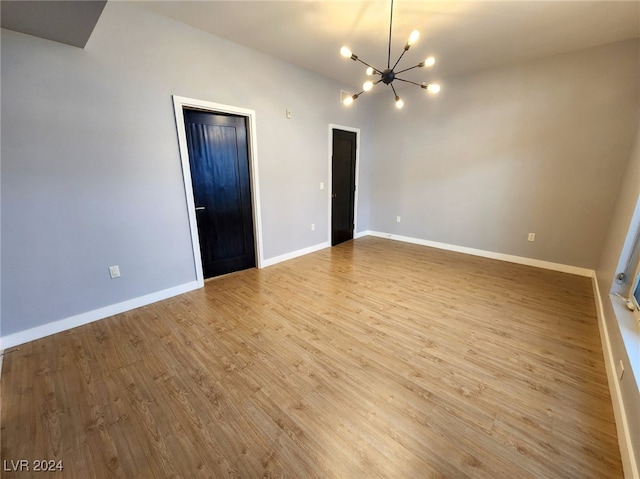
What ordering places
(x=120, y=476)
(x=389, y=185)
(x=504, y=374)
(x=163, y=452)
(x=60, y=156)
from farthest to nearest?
(x=389, y=185)
(x=60, y=156)
(x=504, y=374)
(x=163, y=452)
(x=120, y=476)

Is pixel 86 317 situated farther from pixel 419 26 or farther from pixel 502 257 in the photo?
pixel 502 257

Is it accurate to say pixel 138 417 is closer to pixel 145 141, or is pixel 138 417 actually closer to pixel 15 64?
pixel 145 141

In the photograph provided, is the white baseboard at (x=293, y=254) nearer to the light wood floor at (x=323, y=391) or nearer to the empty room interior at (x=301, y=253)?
the empty room interior at (x=301, y=253)

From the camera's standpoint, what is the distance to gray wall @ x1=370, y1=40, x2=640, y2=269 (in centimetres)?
304

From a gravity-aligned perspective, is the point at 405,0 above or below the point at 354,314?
above

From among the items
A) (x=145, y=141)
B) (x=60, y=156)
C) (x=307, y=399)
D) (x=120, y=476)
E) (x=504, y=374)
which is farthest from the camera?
(x=145, y=141)

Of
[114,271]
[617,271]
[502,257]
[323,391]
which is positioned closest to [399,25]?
[617,271]

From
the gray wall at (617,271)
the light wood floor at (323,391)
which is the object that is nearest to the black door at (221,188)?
the light wood floor at (323,391)

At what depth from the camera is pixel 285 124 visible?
3.60 m

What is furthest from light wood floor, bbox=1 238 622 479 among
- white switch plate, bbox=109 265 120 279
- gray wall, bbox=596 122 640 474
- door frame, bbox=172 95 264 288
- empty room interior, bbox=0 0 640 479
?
door frame, bbox=172 95 264 288

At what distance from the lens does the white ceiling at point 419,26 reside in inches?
87.6

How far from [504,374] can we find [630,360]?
63 cm

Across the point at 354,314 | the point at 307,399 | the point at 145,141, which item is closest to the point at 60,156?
the point at 145,141

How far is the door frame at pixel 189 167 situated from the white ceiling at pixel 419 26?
2.37ft
